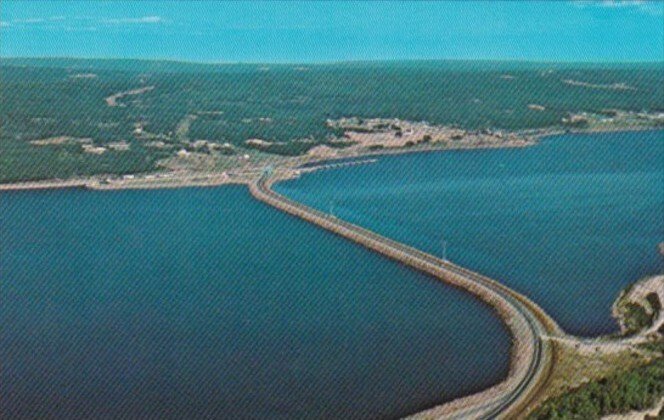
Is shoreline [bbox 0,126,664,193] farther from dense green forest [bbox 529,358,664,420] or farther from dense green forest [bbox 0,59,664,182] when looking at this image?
dense green forest [bbox 529,358,664,420]

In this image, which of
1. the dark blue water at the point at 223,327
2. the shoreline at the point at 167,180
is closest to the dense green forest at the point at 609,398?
the dark blue water at the point at 223,327

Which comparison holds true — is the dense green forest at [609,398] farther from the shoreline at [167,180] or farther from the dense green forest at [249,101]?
the dense green forest at [249,101]

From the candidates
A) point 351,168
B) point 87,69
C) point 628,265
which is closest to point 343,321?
point 628,265

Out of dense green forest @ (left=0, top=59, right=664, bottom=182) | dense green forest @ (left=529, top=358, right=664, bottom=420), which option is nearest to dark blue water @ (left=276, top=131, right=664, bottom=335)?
dense green forest @ (left=529, top=358, right=664, bottom=420)

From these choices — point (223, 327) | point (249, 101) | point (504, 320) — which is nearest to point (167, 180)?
point (223, 327)

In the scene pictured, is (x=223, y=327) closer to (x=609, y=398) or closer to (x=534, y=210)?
(x=609, y=398)

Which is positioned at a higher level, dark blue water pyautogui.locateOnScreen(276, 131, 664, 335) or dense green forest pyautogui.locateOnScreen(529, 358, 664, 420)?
dark blue water pyautogui.locateOnScreen(276, 131, 664, 335)

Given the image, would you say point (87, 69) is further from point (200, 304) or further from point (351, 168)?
point (200, 304)
